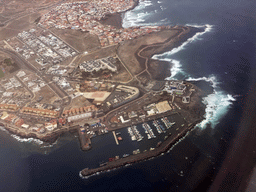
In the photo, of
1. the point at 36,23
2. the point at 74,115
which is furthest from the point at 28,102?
the point at 36,23

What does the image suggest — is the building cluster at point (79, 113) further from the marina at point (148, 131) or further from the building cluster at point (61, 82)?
the marina at point (148, 131)

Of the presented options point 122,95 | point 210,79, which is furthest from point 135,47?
point 210,79

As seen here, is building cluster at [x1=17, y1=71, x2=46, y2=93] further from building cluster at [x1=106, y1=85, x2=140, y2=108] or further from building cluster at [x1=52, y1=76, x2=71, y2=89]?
building cluster at [x1=106, y1=85, x2=140, y2=108]

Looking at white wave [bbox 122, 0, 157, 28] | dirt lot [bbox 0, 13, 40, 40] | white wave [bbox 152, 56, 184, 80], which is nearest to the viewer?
white wave [bbox 152, 56, 184, 80]

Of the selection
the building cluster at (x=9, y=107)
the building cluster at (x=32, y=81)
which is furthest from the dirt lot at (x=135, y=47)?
the building cluster at (x=9, y=107)

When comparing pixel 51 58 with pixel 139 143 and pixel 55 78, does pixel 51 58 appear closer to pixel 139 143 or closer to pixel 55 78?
pixel 55 78

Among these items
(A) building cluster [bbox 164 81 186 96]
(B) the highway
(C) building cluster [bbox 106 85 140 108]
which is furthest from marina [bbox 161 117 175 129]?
(B) the highway
